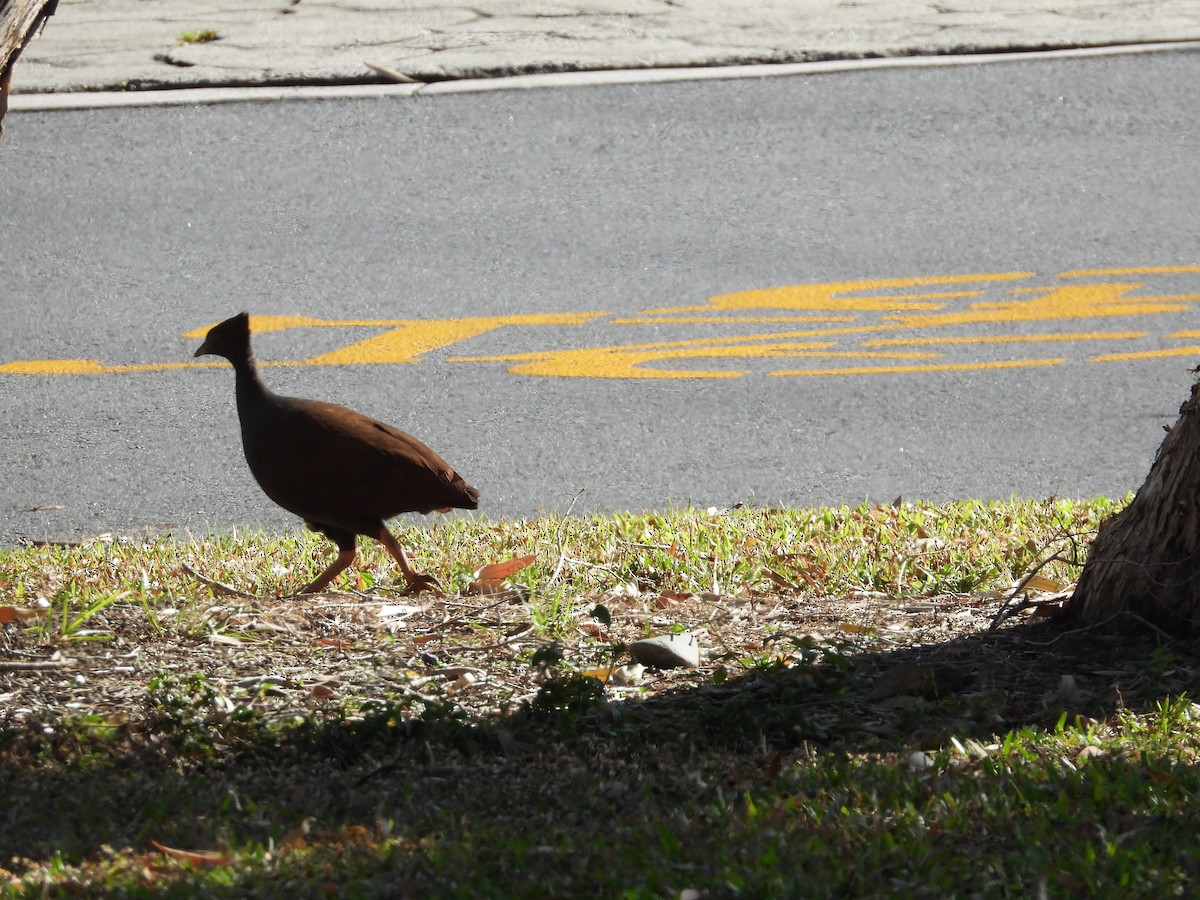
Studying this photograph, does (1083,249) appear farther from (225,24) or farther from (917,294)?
(225,24)

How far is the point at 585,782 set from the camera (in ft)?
10.8

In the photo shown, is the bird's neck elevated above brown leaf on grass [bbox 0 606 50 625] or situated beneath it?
elevated above

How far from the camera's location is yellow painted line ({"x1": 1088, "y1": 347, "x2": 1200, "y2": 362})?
736 centimetres

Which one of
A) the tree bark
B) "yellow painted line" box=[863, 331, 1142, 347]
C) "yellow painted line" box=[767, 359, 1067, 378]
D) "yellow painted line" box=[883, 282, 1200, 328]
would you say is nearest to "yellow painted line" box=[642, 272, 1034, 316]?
"yellow painted line" box=[883, 282, 1200, 328]

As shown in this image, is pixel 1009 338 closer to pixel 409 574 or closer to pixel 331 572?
pixel 409 574

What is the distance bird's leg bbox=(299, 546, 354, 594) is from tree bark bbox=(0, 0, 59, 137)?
65.9 inches

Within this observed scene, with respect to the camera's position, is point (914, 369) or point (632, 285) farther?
point (632, 285)

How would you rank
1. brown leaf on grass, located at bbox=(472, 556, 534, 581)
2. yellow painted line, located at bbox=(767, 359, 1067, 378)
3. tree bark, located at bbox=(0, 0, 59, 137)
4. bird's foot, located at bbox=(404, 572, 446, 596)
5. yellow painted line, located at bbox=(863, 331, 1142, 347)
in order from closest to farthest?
tree bark, located at bbox=(0, 0, 59, 137), bird's foot, located at bbox=(404, 572, 446, 596), brown leaf on grass, located at bbox=(472, 556, 534, 581), yellow painted line, located at bbox=(767, 359, 1067, 378), yellow painted line, located at bbox=(863, 331, 1142, 347)

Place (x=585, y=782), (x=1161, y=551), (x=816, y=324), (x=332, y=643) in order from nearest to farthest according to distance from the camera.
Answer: (x=585, y=782)
(x=1161, y=551)
(x=332, y=643)
(x=816, y=324)

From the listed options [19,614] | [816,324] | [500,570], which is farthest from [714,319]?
[19,614]

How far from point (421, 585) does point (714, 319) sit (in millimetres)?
3463

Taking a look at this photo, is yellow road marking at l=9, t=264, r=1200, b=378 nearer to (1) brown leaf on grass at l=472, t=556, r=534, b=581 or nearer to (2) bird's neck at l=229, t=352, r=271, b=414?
(1) brown leaf on grass at l=472, t=556, r=534, b=581

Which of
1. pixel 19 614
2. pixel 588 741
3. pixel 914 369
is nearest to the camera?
pixel 588 741

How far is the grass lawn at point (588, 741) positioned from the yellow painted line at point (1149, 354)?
9.10 ft
